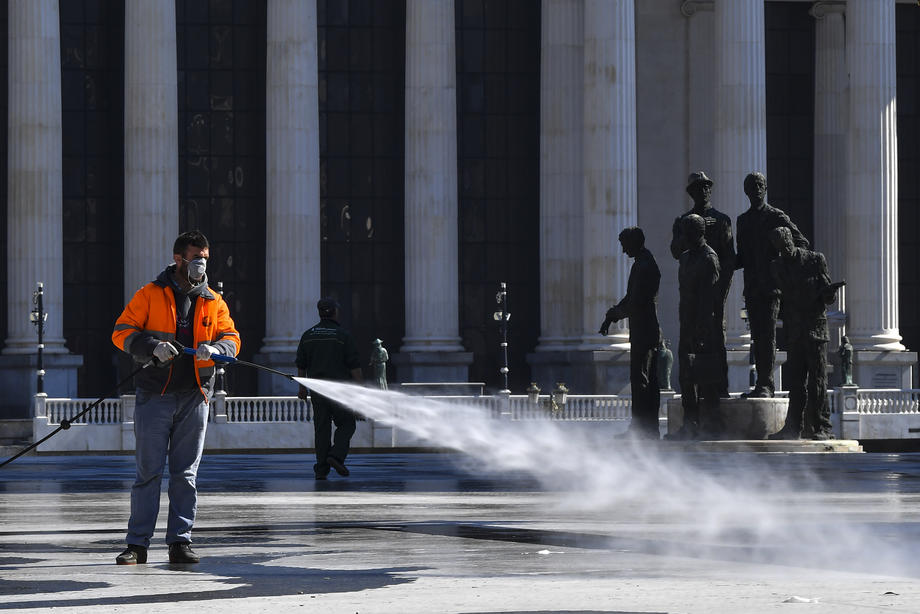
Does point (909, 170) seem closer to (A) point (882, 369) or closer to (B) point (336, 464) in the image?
(A) point (882, 369)

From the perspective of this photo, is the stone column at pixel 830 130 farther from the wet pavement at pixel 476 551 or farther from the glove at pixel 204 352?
the glove at pixel 204 352

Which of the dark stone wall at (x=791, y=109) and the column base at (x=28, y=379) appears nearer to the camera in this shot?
the column base at (x=28, y=379)

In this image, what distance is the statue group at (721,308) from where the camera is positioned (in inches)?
1061

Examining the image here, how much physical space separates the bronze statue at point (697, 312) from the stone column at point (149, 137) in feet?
117

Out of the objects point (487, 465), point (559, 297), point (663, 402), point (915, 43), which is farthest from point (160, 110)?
point (487, 465)

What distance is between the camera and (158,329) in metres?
13.5

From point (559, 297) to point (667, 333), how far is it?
15.9 feet

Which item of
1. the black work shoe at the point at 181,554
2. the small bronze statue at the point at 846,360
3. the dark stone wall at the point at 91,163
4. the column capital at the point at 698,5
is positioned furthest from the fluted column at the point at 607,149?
the black work shoe at the point at 181,554

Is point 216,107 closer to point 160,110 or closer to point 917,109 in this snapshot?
point 160,110

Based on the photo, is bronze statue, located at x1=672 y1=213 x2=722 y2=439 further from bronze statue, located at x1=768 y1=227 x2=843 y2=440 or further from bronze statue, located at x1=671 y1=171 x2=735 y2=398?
bronze statue, located at x1=768 y1=227 x2=843 y2=440

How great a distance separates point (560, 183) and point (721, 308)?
37173 millimetres

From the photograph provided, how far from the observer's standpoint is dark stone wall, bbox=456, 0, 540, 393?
67812 mm

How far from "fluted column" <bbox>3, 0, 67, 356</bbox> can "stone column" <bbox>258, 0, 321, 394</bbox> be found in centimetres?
657

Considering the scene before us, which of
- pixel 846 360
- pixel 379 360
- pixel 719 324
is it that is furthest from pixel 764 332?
pixel 846 360
